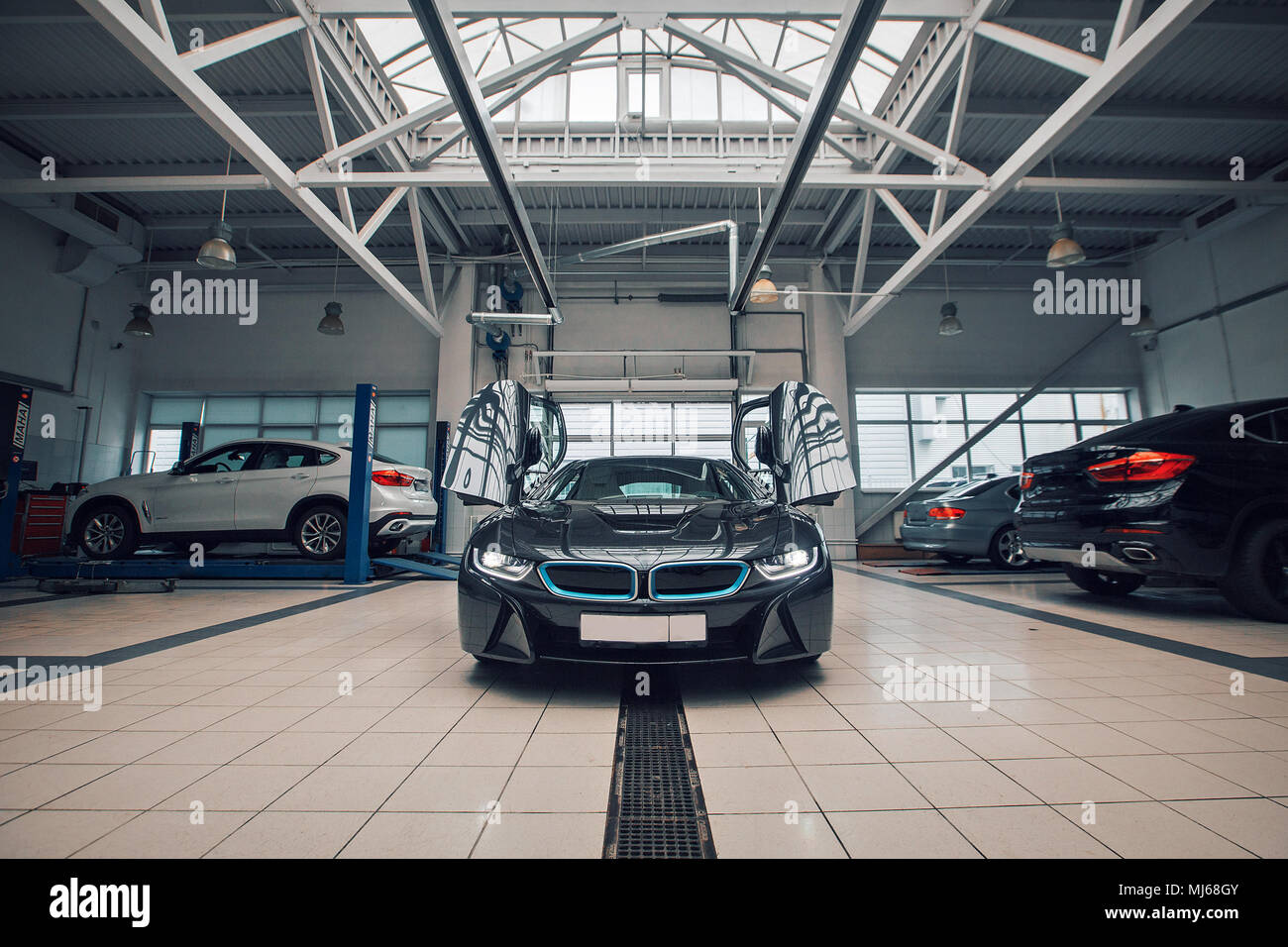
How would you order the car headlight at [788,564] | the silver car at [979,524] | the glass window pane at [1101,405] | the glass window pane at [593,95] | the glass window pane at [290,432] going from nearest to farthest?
the car headlight at [788,564], the silver car at [979,524], the glass window pane at [593,95], the glass window pane at [290,432], the glass window pane at [1101,405]

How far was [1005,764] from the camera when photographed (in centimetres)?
162

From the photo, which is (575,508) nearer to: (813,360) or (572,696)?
(572,696)

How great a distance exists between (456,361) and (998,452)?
1205 cm

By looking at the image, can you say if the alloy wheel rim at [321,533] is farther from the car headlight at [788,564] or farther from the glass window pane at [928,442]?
the glass window pane at [928,442]

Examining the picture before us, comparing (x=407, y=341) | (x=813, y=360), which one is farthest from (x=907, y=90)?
(x=407, y=341)

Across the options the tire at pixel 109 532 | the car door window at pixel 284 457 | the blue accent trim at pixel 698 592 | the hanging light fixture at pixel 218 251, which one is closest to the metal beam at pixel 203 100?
the hanging light fixture at pixel 218 251

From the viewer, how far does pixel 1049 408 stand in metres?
12.2

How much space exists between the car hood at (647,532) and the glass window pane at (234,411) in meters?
12.3

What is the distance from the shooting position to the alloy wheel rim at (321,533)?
6.16 metres

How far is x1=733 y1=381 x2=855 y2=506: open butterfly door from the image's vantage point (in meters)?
3.04

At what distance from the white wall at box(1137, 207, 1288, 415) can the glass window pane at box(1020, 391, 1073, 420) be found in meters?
1.68

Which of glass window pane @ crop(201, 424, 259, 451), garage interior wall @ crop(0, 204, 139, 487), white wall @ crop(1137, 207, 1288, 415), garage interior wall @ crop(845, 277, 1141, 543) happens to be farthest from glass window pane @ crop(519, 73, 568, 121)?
white wall @ crop(1137, 207, 1288, 415)

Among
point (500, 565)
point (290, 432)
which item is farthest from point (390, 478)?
point (290, 432)

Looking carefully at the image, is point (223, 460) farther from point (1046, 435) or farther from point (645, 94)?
point (1046, 435)
